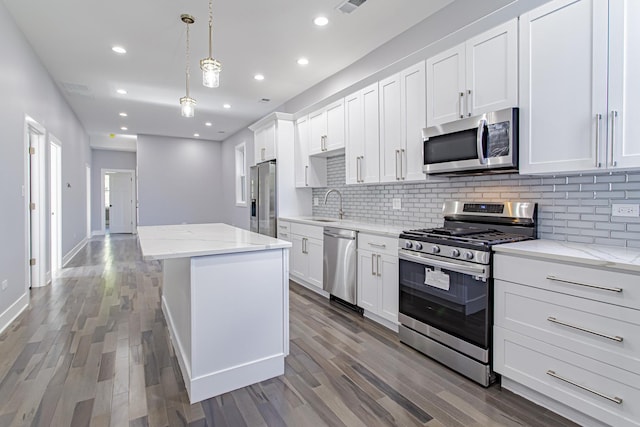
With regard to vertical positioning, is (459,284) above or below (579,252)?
below

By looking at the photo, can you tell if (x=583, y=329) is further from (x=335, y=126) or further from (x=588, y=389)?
(x=335, y=126)

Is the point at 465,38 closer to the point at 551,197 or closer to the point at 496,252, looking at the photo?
the point at 551,197

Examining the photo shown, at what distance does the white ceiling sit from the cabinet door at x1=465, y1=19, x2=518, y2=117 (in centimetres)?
82

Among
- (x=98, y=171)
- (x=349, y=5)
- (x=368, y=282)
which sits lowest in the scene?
(x=368, y=282)

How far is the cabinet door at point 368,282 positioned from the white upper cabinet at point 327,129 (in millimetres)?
1533

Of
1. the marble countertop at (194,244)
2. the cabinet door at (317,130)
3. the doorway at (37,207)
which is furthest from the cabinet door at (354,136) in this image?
the doorway at (37,207)

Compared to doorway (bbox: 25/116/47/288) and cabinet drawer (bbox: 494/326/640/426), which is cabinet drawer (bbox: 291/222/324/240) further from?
doorway (bbox: 25/116/47/288)

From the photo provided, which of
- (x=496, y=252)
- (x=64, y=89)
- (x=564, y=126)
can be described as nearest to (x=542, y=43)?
(x=564, y=126)

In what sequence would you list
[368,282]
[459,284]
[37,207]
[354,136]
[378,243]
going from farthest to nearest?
[37,207], [354,136], [368,282], [378,243], [459,284]

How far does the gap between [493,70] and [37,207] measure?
5.35 metres

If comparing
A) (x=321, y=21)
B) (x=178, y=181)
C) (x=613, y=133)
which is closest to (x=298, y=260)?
(x=321, y=21)

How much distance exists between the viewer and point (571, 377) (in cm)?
171

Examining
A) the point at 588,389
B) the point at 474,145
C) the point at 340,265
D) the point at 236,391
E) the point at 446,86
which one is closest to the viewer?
the point at 588,389

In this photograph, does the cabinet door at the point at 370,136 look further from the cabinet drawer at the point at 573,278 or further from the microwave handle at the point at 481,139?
the cabinet drawer at the point at 573,278
